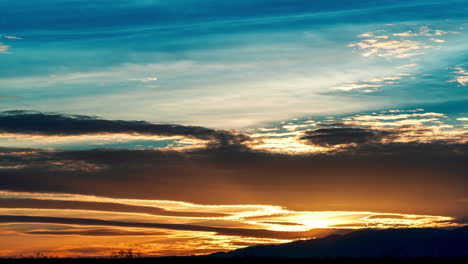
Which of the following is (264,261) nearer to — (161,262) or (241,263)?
(241,263)

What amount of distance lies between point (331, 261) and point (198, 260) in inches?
346

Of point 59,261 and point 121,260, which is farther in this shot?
point 59,261

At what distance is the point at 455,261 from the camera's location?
34.9m

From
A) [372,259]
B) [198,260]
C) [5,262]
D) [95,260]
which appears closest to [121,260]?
[95,260]

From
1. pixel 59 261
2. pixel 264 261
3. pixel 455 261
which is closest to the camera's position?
pixel 455 261

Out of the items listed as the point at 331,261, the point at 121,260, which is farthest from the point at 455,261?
the point at 121,260

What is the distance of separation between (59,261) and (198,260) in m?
10.6

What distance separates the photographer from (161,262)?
122 feet

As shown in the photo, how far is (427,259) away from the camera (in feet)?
121

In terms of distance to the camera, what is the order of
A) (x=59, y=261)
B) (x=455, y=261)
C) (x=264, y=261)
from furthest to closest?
(x=59, y=261), (x=264, y=261), (x=455, y=261)

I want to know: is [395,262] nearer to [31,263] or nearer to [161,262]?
[161,262]

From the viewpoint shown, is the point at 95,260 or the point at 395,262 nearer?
the point at 395,262

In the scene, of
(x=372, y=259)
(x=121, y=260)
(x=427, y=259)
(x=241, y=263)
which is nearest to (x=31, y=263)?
(x=121, y=260)

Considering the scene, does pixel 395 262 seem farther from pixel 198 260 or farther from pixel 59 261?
pixel 59 261
